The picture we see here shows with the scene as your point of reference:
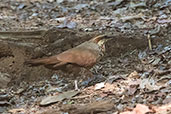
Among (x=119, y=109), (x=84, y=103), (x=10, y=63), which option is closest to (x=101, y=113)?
(x=119, y=109)

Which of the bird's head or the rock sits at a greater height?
the bird's head

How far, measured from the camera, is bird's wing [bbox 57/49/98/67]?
17.4 feet

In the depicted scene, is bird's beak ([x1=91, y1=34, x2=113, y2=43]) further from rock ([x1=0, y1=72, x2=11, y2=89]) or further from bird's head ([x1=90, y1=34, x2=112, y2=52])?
rock ([x1=0, y1=72, x2=11, y2=89])

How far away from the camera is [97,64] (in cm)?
635

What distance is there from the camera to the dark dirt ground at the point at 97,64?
14.8 feet

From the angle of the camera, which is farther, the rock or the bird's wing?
the rock

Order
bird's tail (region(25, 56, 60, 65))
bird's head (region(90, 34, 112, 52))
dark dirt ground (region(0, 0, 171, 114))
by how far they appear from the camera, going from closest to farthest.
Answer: dark dirt ground (region(0, 0, 171, 114)) → bird's tail (region(25, 56, 60, 65)) → bird's head (region(90, 34, 112, 52))

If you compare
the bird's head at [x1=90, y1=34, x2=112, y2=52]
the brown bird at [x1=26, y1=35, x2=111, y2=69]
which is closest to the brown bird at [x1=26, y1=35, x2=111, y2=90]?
the brown bird at [x1=26, y1=35, x2=111, y2=69]

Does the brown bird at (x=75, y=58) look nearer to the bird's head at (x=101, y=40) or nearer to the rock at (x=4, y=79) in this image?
the bird's head at (x=101, y=40)

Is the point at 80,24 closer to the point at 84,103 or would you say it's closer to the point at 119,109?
the point at 84,103

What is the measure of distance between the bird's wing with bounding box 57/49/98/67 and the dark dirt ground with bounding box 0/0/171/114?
1.27ft

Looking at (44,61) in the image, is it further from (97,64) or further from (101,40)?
(97,64)

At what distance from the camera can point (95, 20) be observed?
24.9 feet

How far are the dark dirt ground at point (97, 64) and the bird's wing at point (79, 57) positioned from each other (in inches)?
15.2
